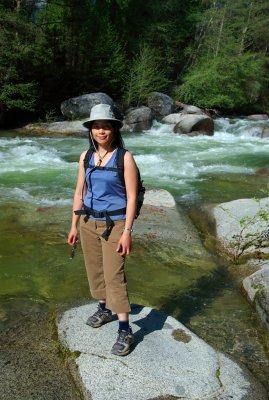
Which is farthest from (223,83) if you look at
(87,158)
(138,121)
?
(87,158)

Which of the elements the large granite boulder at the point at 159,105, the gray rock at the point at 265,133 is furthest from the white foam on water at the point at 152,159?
the large granite boulder at the point at 159,105

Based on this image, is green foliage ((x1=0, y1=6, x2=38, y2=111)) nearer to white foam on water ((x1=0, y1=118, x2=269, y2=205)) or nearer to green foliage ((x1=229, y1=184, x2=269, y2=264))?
white foam on water ((x1=0, y1=118, x2=269, y2=205))

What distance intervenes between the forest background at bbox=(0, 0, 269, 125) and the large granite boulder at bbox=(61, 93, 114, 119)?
89cm

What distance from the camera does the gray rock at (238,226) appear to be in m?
5.47

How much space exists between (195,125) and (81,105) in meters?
5.42

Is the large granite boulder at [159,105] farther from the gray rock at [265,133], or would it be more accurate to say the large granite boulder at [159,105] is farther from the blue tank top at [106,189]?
the blue tank top at [106,189]

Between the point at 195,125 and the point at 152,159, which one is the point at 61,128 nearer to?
the point at 195,125

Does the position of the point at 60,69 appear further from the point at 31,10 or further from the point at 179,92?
the point at 179,92

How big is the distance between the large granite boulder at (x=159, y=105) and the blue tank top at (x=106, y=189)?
734 inches

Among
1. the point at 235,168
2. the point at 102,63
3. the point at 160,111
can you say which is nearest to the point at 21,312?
the point at 235,168

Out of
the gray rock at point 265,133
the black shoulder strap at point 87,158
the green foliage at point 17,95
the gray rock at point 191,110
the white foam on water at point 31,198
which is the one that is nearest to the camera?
the black shoulder strap at point 87,158

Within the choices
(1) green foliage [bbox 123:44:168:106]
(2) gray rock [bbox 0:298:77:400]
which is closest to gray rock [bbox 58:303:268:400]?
(2) gray rock [bbox 0:298:77:400]

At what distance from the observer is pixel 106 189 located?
9.25 ft

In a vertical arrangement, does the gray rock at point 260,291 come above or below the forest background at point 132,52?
below
